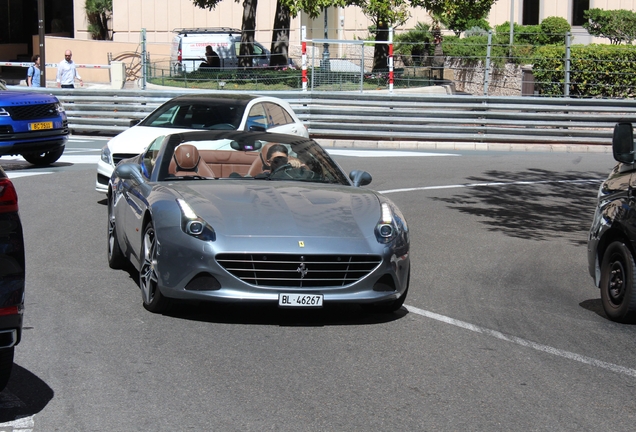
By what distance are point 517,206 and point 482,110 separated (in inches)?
342

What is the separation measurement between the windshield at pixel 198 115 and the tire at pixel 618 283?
684 centimetres

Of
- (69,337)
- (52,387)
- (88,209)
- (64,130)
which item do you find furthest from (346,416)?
(64,130)

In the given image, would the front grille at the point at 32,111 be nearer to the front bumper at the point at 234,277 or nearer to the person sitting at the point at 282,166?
the person sitting at the point at 282,166

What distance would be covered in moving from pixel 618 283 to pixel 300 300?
2.50m

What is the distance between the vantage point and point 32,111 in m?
16.3

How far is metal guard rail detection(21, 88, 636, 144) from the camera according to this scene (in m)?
21.8

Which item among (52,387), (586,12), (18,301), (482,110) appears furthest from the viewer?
(586,12)

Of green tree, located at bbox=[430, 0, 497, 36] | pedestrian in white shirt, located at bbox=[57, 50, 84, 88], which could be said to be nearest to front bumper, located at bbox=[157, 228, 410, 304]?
pedestrian in white shirt, located at bbox=[57, 50, 84, 88]

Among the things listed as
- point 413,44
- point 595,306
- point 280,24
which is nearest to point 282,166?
point 595,306

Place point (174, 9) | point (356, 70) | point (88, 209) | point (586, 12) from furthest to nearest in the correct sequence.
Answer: point (174, 9)
point (586, 12)
point (356, 70)
point (88, 209)

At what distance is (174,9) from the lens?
51.4 metres

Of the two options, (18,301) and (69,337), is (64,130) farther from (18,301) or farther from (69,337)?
(18,301)

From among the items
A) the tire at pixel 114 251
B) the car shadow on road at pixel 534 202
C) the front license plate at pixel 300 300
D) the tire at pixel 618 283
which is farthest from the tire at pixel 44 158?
the tire at pixel 618 283

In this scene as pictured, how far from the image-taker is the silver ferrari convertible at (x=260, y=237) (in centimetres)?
660
